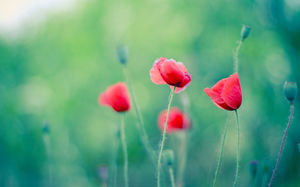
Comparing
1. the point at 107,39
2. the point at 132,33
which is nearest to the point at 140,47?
the point at 132,33

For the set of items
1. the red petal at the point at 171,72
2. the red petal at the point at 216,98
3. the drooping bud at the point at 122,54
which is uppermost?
the drooping bud at the point at 122,54

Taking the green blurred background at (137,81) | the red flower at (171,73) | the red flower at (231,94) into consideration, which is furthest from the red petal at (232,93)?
the green blurred background at (137,81)

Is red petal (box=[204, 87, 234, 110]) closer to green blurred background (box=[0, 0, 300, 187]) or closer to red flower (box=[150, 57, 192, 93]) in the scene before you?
red flower (box=[150, 57, 192, 93])

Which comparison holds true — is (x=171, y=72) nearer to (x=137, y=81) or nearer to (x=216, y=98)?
(x=216, y=98)

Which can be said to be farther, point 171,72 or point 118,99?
point 118,99

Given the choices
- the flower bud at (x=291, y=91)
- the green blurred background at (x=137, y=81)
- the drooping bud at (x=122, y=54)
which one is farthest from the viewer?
the green blurred background at (x=137, y=81)

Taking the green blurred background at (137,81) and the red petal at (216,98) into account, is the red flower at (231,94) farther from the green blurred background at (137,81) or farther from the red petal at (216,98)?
the green blurred background at (137,81)

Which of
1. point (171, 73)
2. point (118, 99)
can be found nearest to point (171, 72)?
point (171, 73)
